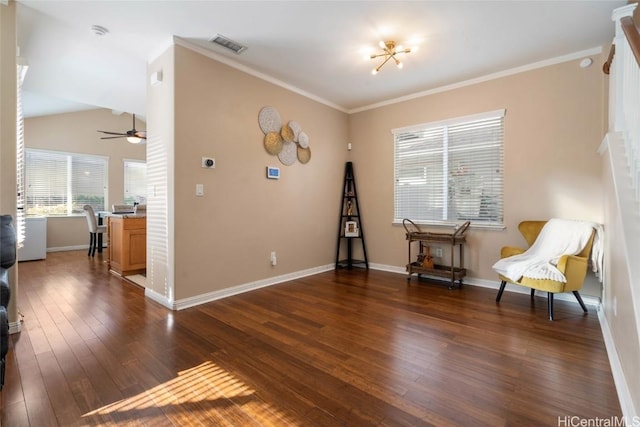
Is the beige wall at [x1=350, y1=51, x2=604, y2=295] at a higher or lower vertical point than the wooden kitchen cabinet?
higher

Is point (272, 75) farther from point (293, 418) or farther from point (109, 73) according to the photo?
point (293, 418)

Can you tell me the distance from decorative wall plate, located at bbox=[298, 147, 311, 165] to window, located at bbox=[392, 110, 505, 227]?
136cm

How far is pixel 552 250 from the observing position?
117 inches

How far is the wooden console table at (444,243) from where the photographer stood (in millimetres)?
3753

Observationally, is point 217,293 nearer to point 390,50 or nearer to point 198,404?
point 198,404

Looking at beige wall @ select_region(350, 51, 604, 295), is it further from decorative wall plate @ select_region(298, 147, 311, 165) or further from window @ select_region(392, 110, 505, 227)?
decorative wall plate @ select_region(298, 147, 311, 165)

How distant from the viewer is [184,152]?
119 inches

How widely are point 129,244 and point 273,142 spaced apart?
8.47 feet

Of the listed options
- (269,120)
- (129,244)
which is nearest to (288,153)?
(269,120)

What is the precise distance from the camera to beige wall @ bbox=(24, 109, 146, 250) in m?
6.45

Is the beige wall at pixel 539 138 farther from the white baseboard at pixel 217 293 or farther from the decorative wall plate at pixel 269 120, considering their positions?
the white baseboard at pixel 217 293

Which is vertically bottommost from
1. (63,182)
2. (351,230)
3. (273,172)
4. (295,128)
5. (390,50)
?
(351,230)

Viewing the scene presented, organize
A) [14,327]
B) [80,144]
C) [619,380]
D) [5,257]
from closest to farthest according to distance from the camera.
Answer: [619,380] < [5,257] < [14,327] < [80,144]

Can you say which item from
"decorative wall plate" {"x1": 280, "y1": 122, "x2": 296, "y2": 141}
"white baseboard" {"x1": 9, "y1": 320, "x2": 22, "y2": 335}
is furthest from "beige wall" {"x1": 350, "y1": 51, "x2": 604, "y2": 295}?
"white baseboard" {"x1": 9, "y1": 320, "x2": 22, "y2": 335}
